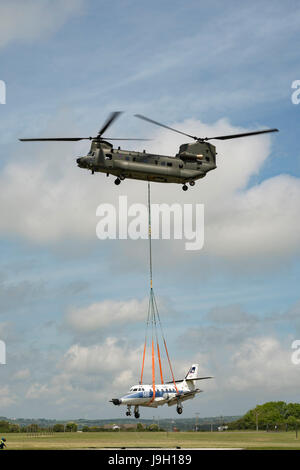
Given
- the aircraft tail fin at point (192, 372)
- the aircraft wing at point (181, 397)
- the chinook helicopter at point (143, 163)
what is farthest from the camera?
the aircraft tail fin at point (192, 372)

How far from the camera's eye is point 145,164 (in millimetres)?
56438

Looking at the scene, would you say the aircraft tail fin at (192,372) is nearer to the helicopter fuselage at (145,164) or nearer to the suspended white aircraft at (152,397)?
the suspended white aircraft at (152,397)

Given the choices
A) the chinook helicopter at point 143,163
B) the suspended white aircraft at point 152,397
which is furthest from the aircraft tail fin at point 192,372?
the chinook helicopter at point 143,163

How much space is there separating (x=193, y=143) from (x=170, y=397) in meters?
26.5

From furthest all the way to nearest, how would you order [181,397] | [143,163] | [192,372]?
[192,372] → [181,397] → [143,163]

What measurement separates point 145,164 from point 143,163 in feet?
0.65

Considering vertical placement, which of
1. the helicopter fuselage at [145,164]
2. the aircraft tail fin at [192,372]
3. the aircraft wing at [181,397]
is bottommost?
the aircraft wing at [181,397]

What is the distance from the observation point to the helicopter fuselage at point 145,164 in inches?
2175

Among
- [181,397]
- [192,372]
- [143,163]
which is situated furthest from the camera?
[192,372]

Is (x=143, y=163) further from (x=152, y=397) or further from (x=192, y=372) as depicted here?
(x=192, y=372)

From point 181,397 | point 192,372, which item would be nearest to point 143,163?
point 181,397

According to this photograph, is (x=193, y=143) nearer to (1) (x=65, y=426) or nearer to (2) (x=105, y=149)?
(2) (x=105, y=149)
